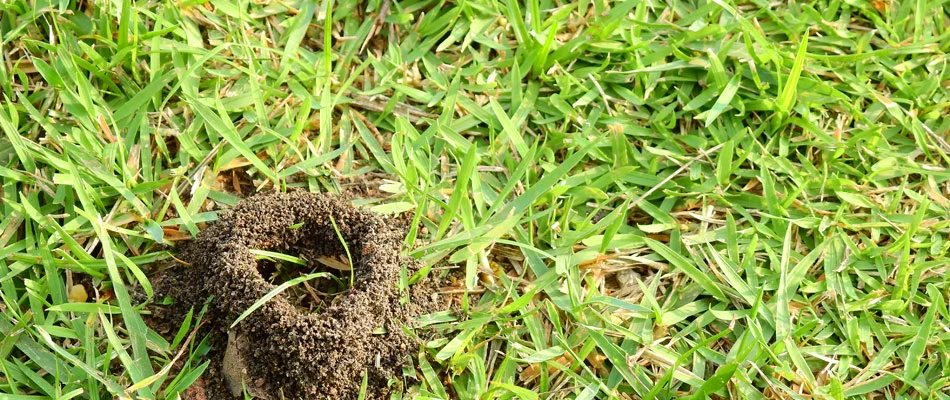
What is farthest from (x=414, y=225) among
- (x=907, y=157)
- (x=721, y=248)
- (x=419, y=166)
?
(x=907, y=157)

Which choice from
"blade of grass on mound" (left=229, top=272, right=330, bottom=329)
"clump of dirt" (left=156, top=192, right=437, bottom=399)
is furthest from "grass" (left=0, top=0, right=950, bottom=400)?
"blade of grass on mound" (left=229, top=272, right=330, bottom=329)

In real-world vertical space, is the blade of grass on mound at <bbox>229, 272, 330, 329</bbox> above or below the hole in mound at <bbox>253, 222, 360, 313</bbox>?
above

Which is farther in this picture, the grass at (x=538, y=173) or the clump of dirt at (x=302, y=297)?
the grass at (x=538, y=173)

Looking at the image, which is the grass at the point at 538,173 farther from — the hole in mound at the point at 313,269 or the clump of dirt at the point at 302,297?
the hole in mound at the point at 313,269

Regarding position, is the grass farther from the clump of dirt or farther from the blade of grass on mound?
the blade of grass on mound

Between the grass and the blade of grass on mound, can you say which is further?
the grass

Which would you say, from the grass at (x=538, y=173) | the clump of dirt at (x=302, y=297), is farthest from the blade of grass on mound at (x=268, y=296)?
the grass at (x=538, y=173)
